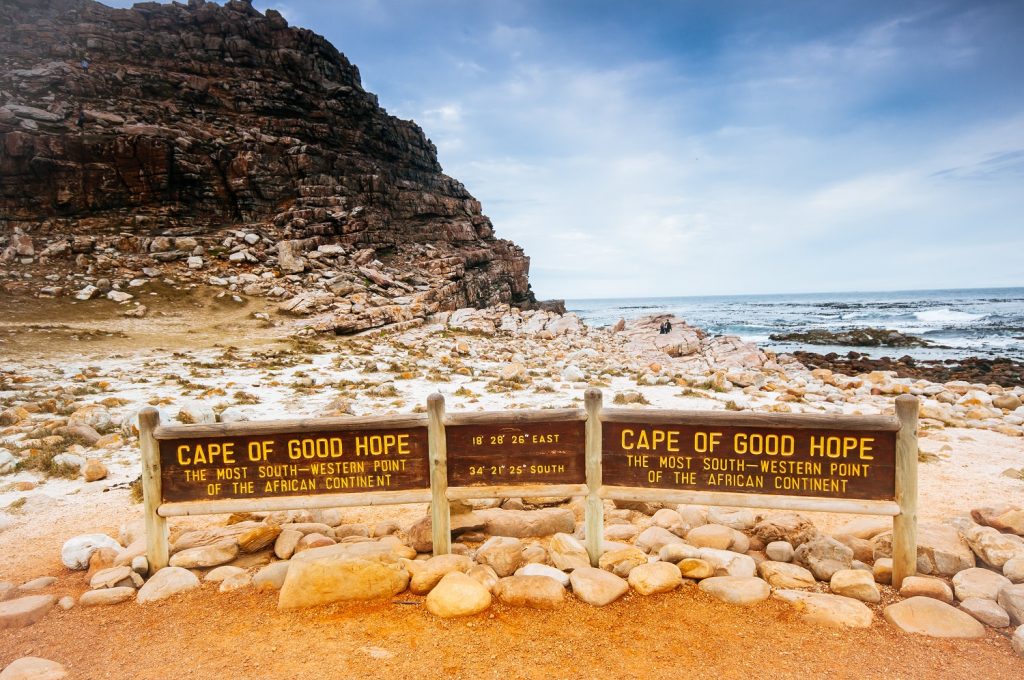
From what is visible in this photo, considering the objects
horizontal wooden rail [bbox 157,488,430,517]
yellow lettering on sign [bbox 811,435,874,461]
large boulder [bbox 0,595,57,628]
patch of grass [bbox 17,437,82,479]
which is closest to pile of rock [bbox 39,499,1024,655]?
large boulder [bbox 0,595,57,628]

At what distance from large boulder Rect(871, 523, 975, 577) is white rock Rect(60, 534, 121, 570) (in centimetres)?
817

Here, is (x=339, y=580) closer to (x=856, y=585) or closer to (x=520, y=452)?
(x=520, y=452)

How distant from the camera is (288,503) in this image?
4688mm

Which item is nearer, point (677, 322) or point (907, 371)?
point (907, 371)

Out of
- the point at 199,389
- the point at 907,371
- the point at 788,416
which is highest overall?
the point at 788,416

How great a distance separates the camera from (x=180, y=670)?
3.54 meters

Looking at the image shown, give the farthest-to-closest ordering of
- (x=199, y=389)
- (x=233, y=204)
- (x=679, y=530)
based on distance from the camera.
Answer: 1. (x=233, y=204)
2. (x=199, y=389)
3. (x=679, y=530)

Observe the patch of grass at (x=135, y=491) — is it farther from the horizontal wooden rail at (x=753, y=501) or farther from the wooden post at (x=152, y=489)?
the horizontal wooden rail at (x=753, y=501)

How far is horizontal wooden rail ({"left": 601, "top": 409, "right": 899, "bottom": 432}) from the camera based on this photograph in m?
4.29

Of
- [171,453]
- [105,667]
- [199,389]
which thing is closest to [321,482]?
[171,453]

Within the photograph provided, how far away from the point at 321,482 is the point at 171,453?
4.77ft

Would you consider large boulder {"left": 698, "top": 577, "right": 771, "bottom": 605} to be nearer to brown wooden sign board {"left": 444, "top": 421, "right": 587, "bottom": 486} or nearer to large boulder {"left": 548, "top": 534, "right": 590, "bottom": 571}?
large boulder {"left": 548, "top": 534, "right": 590, "bottom": 571}

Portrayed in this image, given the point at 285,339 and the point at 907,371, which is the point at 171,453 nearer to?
the point at 285,339

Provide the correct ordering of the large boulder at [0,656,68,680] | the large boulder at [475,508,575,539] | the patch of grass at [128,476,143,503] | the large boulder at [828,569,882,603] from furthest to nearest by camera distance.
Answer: the patch of grass at [128,476,143,503]
the large boulder at [475,508,575,539]
the large boulder at [828,569,882,603]
the large boulder at [0,656,68,680]
